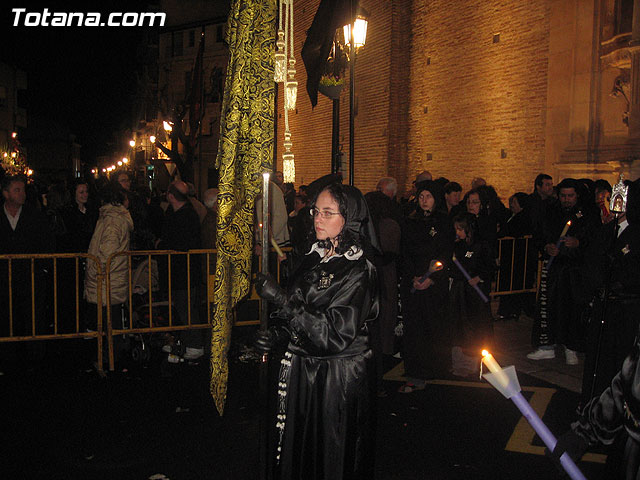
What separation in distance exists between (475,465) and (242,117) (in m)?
3.17

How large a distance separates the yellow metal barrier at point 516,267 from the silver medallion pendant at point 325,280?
6.46 meters

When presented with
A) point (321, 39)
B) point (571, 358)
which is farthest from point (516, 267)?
point (321, 39)

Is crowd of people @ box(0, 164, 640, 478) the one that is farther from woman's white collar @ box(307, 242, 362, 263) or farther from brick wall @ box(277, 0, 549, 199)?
brick wall @ box(277, 0, 549, 199)

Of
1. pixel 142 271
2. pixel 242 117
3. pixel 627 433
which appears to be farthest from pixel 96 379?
pixel 627 433

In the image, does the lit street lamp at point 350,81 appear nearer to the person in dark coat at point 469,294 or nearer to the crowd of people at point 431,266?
the crowd of people at point 431,266

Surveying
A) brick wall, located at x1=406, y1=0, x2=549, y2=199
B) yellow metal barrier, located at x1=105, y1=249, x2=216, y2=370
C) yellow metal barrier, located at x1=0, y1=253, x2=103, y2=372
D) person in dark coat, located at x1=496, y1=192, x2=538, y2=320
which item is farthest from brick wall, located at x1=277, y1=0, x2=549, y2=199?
yellow metal barrier, located at x1=0, y1=253, x2=103, y2=372

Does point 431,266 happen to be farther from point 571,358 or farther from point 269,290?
point 269,290

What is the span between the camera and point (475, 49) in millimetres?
14289

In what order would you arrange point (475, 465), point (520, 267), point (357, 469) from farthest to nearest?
1. point (520, 267)
2. point (475, 465)
3. point (357, 469)

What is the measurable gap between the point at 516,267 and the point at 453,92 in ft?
23.4

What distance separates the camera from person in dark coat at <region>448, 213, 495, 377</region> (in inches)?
260

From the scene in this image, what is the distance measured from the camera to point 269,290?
310 centimetres

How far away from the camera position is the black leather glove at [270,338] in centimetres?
315

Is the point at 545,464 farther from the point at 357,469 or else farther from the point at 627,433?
the point at 627,433
